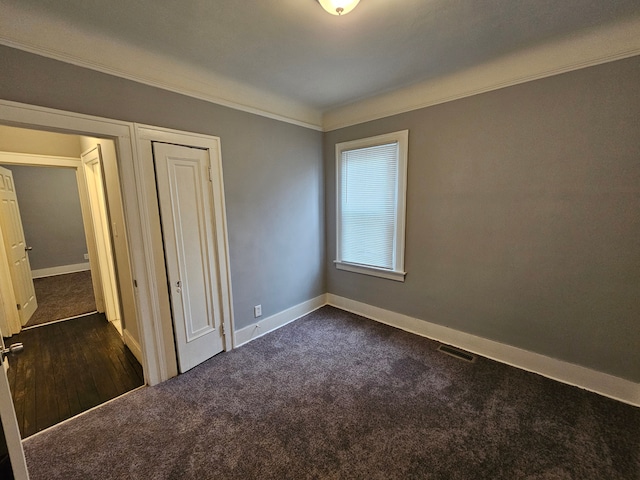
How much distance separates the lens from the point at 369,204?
123 inches

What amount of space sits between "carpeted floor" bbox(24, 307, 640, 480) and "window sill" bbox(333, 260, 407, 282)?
913mm

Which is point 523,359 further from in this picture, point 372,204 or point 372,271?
point 372,204

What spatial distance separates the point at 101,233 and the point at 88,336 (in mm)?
1232

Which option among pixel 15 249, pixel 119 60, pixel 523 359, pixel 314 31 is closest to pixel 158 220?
pixel 119 60

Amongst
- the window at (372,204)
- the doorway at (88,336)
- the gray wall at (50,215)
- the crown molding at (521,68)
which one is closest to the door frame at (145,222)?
the doorway at (88,336)

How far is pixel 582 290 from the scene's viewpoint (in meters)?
2.01

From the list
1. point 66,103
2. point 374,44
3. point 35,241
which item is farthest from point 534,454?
point 35,241

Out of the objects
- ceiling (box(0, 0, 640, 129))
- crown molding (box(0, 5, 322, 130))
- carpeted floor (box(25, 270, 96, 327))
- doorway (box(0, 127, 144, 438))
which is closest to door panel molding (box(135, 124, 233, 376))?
doorway (box(0, 127, 144, 438))

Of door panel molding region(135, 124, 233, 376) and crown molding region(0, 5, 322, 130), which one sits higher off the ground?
crown molding region(0, 5, 322, 130)

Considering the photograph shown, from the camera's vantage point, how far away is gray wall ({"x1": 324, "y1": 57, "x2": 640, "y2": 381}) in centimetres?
184

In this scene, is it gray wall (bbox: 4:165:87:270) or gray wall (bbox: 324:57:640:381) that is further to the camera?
gray wall (bbox: 4:165:87:270)

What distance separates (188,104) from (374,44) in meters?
1.59

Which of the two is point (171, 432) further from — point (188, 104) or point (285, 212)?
point (188, 104)

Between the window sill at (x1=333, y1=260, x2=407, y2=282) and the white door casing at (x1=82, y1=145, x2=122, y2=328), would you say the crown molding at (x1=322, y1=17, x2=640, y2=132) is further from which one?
the white door casing at (x1=82, y1=145, x2=122, y2=328)
